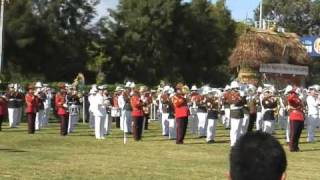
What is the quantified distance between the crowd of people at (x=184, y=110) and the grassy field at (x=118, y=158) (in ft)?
2.06

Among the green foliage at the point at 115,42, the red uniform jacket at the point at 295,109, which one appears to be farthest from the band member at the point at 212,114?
the green foliage at the point at 115,42

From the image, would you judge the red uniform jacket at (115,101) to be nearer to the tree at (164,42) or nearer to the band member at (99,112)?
the band member at (99,112)

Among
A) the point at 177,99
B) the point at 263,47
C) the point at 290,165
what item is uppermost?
the point at 263,47

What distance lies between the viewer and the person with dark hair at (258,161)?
3.50m

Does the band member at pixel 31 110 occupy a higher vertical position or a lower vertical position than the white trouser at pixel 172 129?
higher

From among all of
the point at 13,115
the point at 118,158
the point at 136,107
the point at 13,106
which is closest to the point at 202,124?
the point at 136,107

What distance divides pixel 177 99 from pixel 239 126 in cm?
262

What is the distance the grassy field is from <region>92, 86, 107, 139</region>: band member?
0.38 metres

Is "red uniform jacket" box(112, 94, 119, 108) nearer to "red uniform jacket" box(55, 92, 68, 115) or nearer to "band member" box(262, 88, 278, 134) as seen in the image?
"red uniform jacket" box(55, 92, 68, 115)

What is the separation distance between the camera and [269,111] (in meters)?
25.8

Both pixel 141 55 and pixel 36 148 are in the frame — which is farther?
pixel 141 55

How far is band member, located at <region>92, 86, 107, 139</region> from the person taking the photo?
24.5m

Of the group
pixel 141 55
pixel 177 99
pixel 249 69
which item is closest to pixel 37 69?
pixel 141 55

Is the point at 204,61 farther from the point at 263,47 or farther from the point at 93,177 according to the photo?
the point at 93,177
